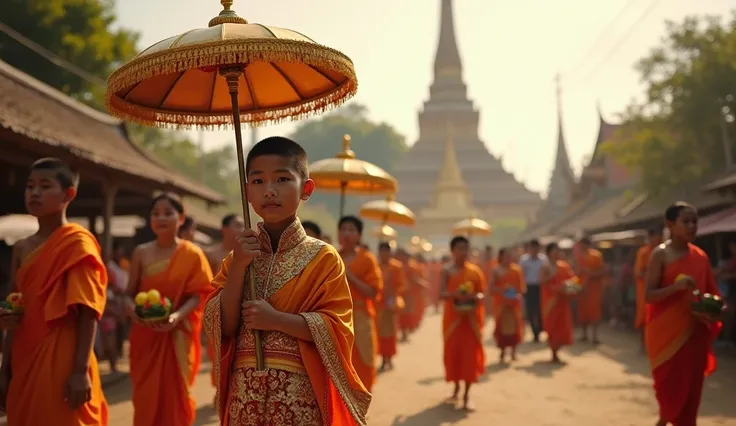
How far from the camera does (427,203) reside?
162ft

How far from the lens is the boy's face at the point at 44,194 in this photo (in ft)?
13.0

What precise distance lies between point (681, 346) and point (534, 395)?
3.28m

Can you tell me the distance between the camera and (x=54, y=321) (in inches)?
150

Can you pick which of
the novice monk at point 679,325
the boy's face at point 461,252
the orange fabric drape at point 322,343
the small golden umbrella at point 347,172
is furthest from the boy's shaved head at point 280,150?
the boy's face at point 461,252

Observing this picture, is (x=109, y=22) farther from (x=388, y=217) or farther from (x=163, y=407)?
(x=163, y=407)

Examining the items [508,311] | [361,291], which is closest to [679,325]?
[361,291]

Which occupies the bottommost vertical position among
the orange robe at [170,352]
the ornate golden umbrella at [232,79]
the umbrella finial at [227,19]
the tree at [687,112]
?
the orange robe at [170,352]

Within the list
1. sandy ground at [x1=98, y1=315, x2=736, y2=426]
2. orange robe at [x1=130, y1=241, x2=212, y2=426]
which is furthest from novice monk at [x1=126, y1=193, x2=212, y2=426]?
sandy ground at [x1=98, y1=315, x2=736, y2=426]

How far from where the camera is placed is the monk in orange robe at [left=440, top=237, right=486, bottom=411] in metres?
8.25

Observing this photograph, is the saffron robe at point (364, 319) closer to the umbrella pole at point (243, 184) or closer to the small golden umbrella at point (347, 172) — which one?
the small golden umbrella at point (347, 172)

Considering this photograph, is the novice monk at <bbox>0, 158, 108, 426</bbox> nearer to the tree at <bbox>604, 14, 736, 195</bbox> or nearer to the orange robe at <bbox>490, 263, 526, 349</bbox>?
the orange robe at <bbox>490, 263, 526, 349</bbox>

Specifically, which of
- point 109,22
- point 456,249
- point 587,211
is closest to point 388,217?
point 456,249

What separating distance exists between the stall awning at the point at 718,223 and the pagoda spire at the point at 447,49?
45009 mm

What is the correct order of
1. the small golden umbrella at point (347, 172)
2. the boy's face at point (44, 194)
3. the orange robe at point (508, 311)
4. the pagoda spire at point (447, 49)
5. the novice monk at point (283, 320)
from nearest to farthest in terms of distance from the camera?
the novice monk at point (283, 320) < the boy's face at point (44, 194) < the small golden umbrella at point (347, 172) < the orange robe at point (508, 311) < the pagoda spire at point (447, 49)
